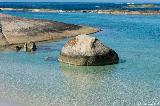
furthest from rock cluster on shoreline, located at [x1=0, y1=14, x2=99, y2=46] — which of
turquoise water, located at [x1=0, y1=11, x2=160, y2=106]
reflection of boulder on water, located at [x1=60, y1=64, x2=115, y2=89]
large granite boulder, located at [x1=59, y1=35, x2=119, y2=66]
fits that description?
reflection of boulder on water, located at [x1=60, y1=64, x2=115, y2=89]

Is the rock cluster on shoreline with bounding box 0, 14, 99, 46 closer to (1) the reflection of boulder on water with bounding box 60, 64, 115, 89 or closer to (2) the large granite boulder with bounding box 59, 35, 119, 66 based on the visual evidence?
(2) the large granite boulder with bounding box 59, 35, 119, 66

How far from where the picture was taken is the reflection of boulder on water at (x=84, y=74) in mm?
25703

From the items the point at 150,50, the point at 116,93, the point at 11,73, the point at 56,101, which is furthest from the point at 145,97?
the point at 150,50

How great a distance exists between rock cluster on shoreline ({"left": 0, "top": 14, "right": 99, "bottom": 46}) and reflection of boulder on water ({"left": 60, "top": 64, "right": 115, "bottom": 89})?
12.8 meters

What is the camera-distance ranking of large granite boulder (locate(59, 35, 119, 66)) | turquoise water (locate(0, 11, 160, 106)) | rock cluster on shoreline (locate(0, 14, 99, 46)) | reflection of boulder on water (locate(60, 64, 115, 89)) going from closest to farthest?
turquoise water (locate(0, 11, 160, 106)) < reflection of boulder on water (locate(60, 64, 115, 89)) < large granite boulder (locate(59, 35, 119, 66)) < rock cluster on shoreline (locate(0, 14, 99, 46))

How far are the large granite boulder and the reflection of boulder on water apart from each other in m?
0.51

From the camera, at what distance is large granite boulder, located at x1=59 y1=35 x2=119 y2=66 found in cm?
3130

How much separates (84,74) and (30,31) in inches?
738

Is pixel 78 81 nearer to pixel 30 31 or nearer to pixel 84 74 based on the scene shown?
pixel 84 74

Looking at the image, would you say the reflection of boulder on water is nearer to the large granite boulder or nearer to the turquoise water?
the turquoise water

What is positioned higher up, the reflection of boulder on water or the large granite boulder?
the large granite boulder

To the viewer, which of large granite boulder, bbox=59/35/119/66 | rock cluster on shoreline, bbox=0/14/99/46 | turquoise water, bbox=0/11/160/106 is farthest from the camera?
rock cluster on shoreline, bbox=0/14/99/46

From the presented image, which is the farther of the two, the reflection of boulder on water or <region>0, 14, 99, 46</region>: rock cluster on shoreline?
<region>0, 14, 99, 46</region>: rock cluster on shoreline

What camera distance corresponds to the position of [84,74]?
28500 millimetres
